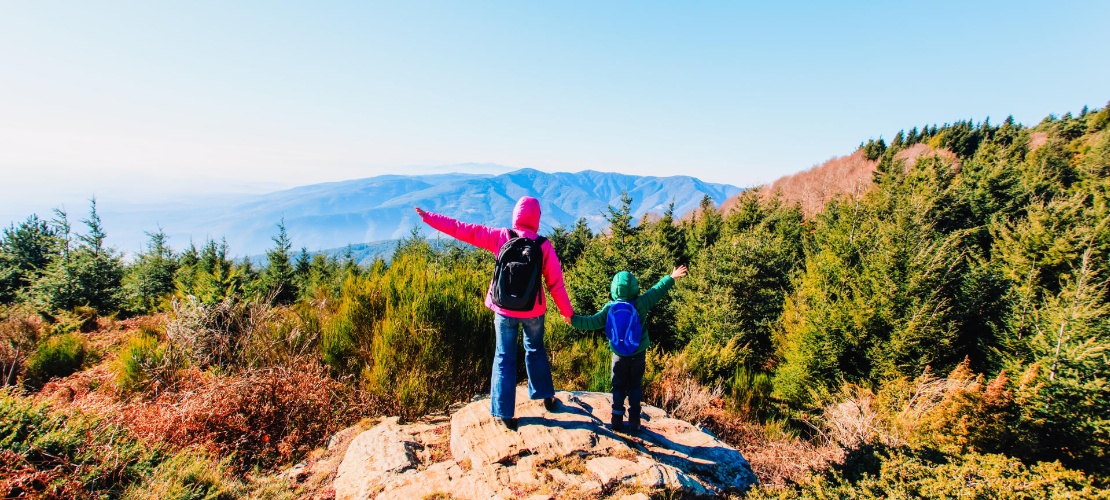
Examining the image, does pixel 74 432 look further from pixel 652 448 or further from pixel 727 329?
pixel 727 329

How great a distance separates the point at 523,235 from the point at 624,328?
123 centimetres

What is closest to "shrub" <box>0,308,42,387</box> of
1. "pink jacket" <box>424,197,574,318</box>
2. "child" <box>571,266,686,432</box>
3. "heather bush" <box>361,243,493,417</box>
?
"heather bush" <box>361,243,493,417</box>

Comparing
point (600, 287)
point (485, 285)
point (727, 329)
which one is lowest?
point (727, 329)

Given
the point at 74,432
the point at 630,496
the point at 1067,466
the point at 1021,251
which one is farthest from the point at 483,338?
the point at 1021,251

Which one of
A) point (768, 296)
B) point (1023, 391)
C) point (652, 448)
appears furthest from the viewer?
point (768, 296)

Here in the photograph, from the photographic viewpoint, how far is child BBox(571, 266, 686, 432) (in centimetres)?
380

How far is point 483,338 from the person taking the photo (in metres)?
5.26

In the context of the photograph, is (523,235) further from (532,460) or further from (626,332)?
(532,460)

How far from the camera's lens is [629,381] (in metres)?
3.95

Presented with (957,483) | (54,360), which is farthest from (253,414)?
(54,360)

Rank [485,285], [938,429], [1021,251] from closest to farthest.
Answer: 1. [938,429]
2. [485,285]
3. [1021,251]

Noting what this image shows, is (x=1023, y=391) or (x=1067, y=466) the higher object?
(x=1023, y=391)

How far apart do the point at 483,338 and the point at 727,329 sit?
667 cm

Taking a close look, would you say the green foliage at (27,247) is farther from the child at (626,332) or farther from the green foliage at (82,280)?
the child at (626,332)
